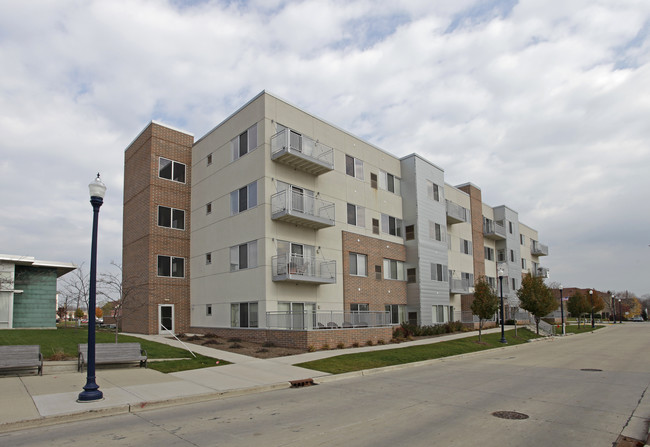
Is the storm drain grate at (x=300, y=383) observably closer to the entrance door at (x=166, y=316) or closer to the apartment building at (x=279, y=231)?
the apartment building at (x=279, y=231)

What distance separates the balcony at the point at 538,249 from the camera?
63.8 meters

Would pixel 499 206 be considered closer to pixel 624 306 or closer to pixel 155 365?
pixel 155 365

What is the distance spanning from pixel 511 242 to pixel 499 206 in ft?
14.5

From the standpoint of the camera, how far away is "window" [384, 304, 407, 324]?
31.9 meters

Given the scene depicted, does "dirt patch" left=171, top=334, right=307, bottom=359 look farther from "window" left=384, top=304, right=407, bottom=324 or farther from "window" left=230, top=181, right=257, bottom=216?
"window" left=384, top=304, right=407, bottom=324

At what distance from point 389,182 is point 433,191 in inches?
189

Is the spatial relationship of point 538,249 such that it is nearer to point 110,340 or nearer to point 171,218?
point 171,218

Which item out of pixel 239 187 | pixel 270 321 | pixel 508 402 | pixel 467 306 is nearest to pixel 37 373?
pixel 270 321

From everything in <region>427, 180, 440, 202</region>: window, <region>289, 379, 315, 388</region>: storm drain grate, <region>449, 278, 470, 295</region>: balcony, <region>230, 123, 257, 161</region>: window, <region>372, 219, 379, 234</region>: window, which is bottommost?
<region>289, 379, 315, 388</region>: storm drain grate

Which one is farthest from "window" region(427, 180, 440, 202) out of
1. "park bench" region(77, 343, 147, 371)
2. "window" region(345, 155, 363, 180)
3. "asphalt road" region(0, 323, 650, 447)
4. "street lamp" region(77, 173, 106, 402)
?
"street lamp" region(77, 173, 106, 402)

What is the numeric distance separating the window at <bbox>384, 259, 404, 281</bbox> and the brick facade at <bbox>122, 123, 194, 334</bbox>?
1310 centimetres

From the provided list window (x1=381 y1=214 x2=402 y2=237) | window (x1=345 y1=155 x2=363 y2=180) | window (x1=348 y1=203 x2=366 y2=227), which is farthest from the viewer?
window (x1=381 y1=214 x2=402 y2=237)

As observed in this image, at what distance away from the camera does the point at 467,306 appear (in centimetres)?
4078

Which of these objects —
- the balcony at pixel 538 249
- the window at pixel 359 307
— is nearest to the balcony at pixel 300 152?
the window at pixel 359 307
